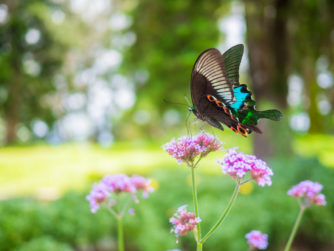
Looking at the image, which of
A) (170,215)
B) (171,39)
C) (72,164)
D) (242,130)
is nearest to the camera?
(242,130)

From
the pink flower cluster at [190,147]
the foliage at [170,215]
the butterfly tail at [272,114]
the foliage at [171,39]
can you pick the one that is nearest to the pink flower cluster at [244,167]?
the pink flower cluster at [190,147]

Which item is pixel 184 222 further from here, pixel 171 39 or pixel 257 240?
pixel 171 39

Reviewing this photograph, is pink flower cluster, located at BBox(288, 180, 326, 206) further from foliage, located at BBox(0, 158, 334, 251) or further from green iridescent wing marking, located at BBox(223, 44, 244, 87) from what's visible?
foliage, located at BBox(0, 158, 334, 251)

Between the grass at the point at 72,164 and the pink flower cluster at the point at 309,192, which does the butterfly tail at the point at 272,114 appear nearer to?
the pink flower cluster at the point at 309,192

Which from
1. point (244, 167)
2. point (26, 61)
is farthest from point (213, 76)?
point (26, 61)

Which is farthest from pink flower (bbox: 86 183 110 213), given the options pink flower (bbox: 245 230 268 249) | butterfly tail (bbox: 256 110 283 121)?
butterfly tail (bbox: 256 110 283 121)

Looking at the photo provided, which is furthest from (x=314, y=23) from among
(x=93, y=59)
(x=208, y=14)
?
(x=93, y=59)
